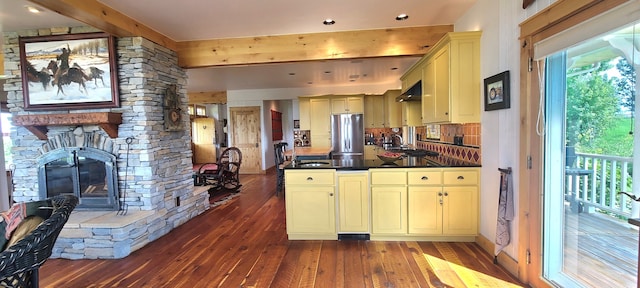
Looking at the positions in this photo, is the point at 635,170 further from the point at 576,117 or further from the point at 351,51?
the point at 351,51

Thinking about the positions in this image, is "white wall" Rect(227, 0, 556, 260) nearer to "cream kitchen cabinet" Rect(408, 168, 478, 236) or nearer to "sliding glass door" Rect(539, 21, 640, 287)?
"cream kitchen cabinet" Rect(408, 168, 478, 236)

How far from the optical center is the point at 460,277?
89.2 inches

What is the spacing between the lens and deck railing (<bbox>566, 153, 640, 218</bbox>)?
149 centimetres

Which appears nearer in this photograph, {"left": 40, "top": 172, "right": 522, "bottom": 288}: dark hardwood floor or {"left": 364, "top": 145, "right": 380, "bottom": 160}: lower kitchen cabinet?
{"left": 40, "top": 172, "right": 522, "bottom": 288}: dark hardwood floor

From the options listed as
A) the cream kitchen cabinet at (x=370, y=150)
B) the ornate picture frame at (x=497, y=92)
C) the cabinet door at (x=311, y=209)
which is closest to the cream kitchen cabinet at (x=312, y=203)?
the cabinet door at (x=311, y=209)

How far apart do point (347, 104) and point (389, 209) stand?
4.23 metres

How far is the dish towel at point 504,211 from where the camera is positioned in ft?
7.60

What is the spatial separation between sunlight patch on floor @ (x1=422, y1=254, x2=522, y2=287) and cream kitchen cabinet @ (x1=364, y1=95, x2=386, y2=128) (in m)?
4.67

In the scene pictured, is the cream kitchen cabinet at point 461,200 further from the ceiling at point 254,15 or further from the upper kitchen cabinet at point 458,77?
the ceiling at point 254,15

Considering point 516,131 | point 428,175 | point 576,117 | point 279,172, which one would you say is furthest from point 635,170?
point 279,172

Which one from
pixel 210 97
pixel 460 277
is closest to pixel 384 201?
pixel 460 277

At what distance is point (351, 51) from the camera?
3.51m

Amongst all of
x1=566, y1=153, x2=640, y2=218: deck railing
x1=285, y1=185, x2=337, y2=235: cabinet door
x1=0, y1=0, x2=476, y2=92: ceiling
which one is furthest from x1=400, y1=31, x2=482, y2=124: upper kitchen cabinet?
x1=285, y1=185, x2=337, y2=235: cabinet door

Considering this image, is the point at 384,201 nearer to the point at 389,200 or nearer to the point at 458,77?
the point at 389,200
